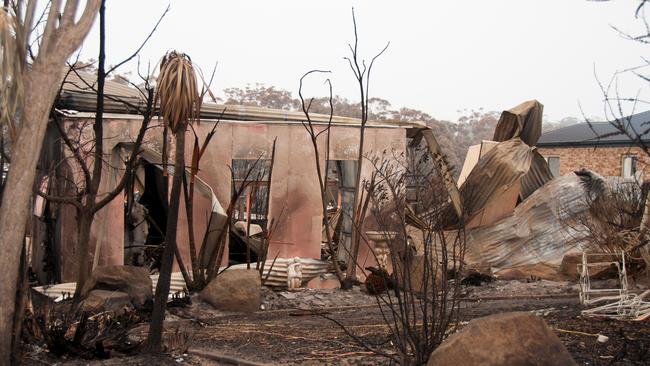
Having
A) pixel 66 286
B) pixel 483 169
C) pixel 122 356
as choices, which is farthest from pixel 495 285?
pixel 122 356

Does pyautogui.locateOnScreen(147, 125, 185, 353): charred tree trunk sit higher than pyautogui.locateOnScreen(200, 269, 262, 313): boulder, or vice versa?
pyautogui.locateOnScreen(147, 125, 185, 353): charred tree trunk

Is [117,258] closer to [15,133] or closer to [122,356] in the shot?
[122,356]

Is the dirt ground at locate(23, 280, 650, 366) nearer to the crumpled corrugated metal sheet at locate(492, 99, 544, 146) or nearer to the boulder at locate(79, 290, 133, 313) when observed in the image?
the boulder at locate(79, 290, 133, 313)

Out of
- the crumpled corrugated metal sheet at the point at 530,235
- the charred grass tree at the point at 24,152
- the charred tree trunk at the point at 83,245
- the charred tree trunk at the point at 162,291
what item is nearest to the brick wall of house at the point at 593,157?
the crumpled corrugated metal sheet at the point at 530,235

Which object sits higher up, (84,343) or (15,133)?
(15,133)

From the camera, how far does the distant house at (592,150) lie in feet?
94.9

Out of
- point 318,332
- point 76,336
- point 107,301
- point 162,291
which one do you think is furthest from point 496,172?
point 76,336

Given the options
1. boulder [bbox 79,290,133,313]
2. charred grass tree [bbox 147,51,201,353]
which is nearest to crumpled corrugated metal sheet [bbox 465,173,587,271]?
boulder [bbox 79,290,133,313]

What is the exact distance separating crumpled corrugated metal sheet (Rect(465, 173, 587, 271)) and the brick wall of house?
11.0m

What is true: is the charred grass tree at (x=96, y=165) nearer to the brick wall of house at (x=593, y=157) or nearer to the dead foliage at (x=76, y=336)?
the dead foliage at (x=76, y=336)

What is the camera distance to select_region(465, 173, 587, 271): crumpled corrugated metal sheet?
17.6 meters

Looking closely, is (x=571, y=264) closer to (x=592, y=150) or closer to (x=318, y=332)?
(x=318, y=332)

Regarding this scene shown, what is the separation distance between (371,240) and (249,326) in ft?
16.1

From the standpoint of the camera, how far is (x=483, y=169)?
18078mm
